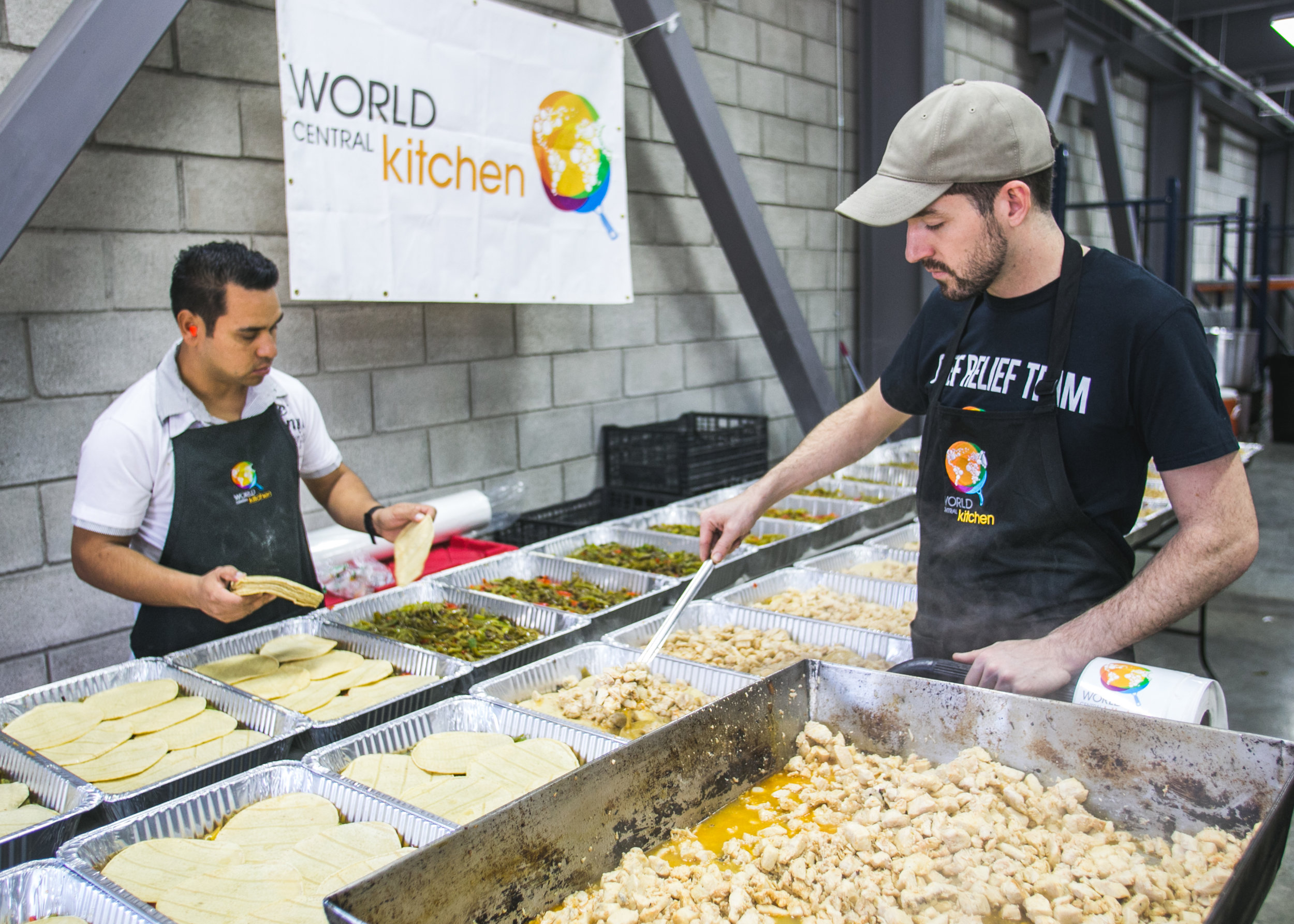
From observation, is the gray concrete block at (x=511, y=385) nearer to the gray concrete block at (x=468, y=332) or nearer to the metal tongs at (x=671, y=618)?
the gray concrete block at (x=468, y=332)

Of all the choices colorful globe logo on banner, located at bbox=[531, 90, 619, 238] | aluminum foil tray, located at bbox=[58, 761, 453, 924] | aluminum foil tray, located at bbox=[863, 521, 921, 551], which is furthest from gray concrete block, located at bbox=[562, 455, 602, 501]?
aluminum foil tray, located at bbox=[58, 761, 453, 924]

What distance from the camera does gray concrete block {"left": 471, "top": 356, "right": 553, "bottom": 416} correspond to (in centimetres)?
402

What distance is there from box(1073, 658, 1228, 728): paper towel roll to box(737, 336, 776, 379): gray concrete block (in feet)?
13.2

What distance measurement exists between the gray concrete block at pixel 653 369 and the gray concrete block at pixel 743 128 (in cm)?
120

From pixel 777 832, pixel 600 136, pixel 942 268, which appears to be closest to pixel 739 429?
pixel 600 136

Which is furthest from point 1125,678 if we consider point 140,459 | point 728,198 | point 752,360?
point 752,360

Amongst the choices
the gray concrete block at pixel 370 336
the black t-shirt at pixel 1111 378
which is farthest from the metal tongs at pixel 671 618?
the gray concrete block at pixel 370 336

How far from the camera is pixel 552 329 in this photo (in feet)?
14.1

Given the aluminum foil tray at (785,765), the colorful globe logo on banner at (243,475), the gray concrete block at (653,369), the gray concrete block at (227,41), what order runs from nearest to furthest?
the aluminum foil tray at (785,765), the colorful globe logo on banner at (243,475), the gray concrete block at (227,41), the gray concrete block at (653,369)

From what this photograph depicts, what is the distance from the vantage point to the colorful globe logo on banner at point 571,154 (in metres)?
3.86

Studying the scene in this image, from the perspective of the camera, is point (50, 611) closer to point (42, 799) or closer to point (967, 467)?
point (42, 799)

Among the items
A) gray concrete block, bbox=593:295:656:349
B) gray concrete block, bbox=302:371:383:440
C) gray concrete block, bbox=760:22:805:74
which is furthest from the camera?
gray concrete block, bbox=760:22:805:74

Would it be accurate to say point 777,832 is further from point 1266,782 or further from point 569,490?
point 569,490

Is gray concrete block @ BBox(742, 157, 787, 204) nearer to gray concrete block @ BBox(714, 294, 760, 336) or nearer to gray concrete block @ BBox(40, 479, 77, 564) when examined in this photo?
gray concrete block @ BBox(714, 294, 760, 336)
